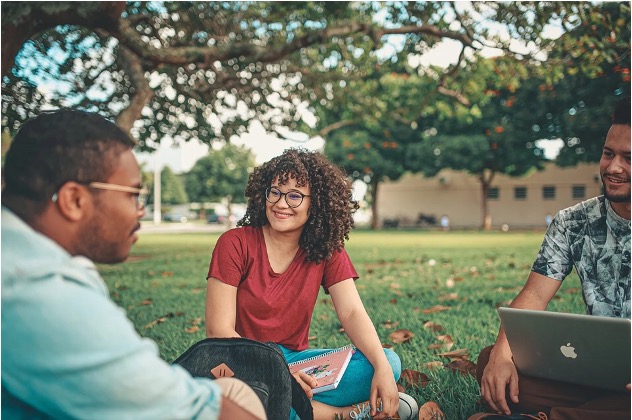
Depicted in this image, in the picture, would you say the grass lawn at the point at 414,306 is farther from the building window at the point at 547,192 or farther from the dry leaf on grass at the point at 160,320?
the building window at the point at 547,192

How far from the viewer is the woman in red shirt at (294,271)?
292 centimetres

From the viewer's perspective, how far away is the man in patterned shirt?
8.57 ft

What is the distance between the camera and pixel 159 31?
10.3 metres

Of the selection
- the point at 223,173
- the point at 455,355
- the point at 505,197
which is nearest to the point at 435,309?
the point at 455,355

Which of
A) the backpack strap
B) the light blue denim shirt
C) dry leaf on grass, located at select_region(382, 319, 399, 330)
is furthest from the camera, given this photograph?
dry leaf on grass, located at select_region(382, 319, 399, 330)

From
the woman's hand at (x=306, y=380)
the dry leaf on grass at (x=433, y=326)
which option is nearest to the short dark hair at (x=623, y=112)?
the woman's hand at (x=306, y=380)

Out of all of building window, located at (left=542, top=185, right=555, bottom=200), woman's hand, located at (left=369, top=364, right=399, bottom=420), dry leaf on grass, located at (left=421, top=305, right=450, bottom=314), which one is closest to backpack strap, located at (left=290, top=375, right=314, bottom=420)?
woman's hand, located at (left=369, top=364, right=399, bottom=420)

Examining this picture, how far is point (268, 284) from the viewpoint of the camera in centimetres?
302

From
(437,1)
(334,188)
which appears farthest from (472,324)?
(437,1)

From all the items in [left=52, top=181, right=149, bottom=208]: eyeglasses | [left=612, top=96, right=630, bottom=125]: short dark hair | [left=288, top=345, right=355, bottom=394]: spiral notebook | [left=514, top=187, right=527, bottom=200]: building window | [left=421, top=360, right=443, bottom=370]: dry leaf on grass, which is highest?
[left=514, top=187, right=527, bottom=200]: building window

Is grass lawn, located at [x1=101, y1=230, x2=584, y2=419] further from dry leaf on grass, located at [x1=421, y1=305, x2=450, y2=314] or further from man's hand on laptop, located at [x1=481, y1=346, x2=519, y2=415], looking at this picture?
man's hand on laptop, located at [x1=481, y1=346, x2=519, y2=415]

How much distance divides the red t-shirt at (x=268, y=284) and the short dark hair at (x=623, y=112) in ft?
4.72

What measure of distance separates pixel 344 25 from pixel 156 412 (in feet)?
25.0

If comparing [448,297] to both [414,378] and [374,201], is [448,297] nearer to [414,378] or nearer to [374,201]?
[414,378]
